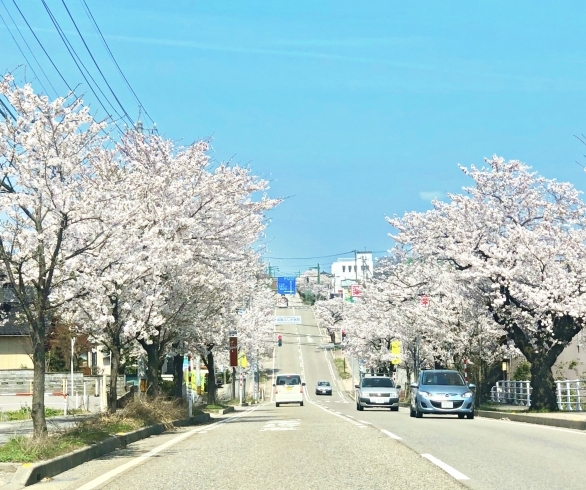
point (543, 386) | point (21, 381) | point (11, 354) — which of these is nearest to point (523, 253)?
point (543, 386)

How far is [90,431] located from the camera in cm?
1562

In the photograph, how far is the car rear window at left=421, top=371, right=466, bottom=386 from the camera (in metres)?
27.7

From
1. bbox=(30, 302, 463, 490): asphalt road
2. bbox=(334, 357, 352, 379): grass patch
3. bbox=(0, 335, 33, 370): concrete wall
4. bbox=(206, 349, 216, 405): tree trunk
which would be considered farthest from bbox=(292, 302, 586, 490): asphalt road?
bbox=(334, 357, 352, 379): grass patch

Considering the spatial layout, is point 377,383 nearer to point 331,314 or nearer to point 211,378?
point 211,378

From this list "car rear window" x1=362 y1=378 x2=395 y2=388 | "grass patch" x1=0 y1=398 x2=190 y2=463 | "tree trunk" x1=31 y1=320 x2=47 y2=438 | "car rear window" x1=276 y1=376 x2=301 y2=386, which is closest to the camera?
"grass patch" x1=0 y1=398 x2=190 y2=463

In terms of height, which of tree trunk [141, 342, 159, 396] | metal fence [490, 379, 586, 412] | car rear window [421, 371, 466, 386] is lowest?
metal fence [490, 379, 586, 412]

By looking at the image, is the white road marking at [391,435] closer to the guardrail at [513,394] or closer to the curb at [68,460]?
the curb at [68,460]

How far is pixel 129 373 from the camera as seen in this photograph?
213 feet

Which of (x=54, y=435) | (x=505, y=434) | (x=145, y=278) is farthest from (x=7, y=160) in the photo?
(x=505, y=434)

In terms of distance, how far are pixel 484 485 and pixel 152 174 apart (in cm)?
1836

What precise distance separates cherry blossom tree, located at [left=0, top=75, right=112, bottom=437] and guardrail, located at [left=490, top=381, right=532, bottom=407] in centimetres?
2538

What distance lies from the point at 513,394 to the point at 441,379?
47.9 ft

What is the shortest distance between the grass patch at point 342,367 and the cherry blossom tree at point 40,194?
84.0m

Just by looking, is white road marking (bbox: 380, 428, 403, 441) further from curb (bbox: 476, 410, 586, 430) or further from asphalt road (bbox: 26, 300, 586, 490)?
curb (bbox: 476, 410, 586, 430)
